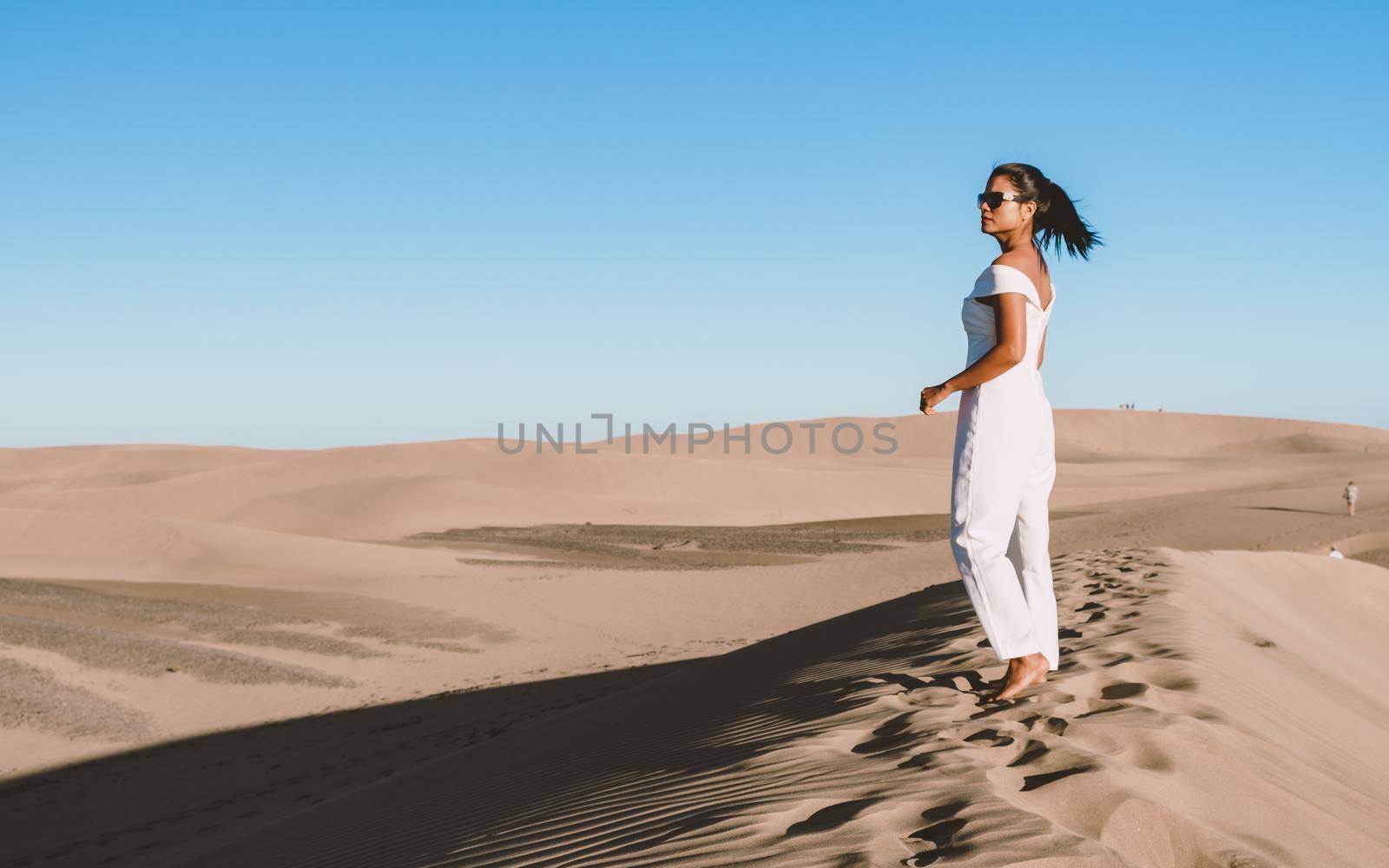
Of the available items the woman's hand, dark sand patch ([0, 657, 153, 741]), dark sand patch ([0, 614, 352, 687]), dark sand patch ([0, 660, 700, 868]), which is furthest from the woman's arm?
dark sand patch ([0, 614, 352, 687])

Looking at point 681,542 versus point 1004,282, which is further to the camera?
point 681,542

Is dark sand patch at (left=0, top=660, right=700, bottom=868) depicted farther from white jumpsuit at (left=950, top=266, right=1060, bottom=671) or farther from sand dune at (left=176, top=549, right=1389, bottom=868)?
white jumpsuit at (left=950, top=266, right=1060, bottom=671)

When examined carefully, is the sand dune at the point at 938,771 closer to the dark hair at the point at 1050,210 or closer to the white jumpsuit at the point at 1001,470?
the white jumpsuit at the point at 1001,470

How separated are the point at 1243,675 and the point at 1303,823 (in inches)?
82.2

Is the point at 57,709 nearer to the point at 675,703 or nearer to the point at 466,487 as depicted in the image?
the point at 675,703

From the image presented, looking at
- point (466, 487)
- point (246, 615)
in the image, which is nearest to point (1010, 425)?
point (246, 615)

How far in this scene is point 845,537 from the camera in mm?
30094

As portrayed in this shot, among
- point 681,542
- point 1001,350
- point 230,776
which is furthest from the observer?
point 681,542

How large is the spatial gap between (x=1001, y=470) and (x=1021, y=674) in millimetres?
947

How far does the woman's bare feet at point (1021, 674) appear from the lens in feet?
14.2

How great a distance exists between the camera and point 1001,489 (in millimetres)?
3920

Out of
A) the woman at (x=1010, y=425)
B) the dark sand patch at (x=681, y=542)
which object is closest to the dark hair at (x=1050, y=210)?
the woman at (x=1010, y=425)

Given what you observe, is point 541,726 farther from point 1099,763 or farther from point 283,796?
point 1099,763

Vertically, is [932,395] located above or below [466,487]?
above
